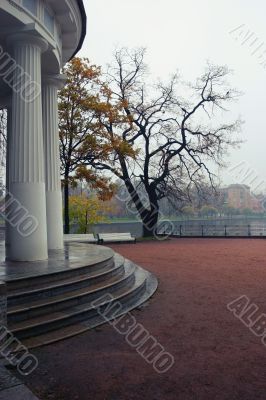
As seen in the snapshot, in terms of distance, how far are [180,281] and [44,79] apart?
7.63 metres

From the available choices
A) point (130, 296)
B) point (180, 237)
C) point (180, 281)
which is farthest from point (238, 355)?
point (180, 237)

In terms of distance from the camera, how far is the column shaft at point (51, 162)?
1146cm

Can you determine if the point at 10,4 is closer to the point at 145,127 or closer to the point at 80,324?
the point at 80,324

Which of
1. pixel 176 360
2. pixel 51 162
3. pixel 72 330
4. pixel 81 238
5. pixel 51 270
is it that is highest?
pixel 51 162

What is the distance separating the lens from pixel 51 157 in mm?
11547

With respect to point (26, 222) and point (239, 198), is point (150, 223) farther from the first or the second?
point (239, 198)

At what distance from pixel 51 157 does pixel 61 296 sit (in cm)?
589

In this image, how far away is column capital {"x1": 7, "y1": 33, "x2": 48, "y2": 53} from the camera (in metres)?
8.55

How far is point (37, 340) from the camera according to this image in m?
5.72

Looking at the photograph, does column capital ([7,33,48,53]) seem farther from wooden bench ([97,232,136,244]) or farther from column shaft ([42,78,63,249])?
wooden bench ([97,232,136,244])

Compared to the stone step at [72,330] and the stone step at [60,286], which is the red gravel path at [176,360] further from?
the stone step at [60,286]

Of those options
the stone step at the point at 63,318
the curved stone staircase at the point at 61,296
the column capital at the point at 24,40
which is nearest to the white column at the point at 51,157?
the column capital at the point at 24,40

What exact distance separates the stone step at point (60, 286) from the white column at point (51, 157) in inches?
132

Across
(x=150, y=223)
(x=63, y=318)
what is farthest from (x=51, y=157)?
Result: (x=150, y=223)
